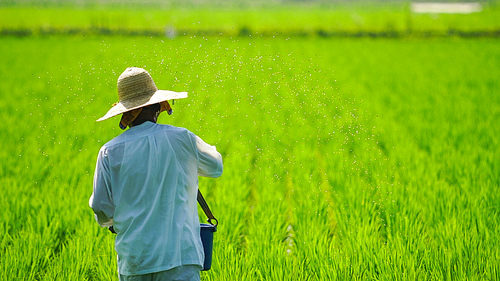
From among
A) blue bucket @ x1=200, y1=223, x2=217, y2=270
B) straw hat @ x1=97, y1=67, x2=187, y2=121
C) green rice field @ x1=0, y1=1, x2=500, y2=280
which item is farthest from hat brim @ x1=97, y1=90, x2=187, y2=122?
blue bucket @ x1=200, y1=223, x2=217, y2=270

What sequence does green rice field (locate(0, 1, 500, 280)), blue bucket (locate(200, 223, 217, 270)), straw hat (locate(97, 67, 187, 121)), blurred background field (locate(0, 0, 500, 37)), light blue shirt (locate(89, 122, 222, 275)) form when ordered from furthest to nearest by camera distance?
blurred background field (locate(0, 0, 500, 37)), green rice field (locate(0, 1, 500, 280)), blue bucket (locate(200, 223, 217, 270)), straw hat (locate(97, 67, 187, 121)), light blue shirt (locate(89, 122, 222, 275))

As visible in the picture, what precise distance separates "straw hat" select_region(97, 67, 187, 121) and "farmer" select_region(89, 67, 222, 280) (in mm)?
17

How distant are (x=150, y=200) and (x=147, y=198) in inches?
0.5

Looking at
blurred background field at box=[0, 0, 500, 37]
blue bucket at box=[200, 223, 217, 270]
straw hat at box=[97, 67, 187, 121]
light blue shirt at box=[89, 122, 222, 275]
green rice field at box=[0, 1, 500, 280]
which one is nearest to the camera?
light blue shirt at box=[89, 122, 222, 275]

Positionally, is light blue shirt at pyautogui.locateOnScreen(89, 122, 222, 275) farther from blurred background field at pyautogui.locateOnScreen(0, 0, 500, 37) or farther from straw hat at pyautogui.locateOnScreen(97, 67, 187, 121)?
blurred background field at pyautogui.locateOnScreen(0, 0, 500, 37)

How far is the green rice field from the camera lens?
8.44 feet

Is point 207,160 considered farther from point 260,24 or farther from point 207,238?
point 260,24

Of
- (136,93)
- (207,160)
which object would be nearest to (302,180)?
(207,160)

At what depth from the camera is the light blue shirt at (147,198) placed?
161cm

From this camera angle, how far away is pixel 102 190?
1655 millimetres

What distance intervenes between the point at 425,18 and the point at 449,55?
36.3ft

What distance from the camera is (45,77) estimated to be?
1034 centimetres

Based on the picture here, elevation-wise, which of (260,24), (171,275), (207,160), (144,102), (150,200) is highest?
(260,24)

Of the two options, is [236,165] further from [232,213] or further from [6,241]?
[6,241]
